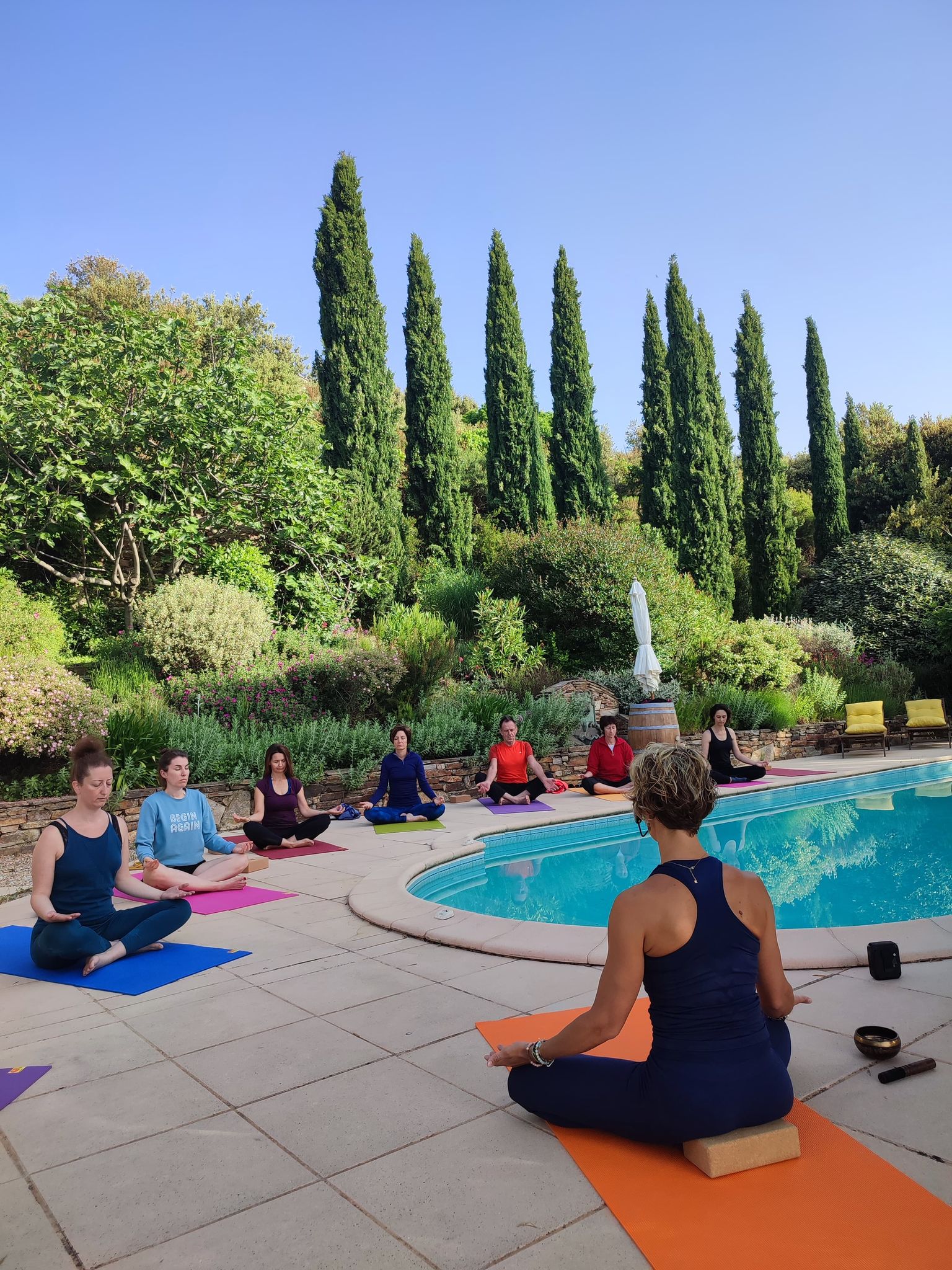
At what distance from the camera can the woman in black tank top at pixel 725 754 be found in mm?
10320

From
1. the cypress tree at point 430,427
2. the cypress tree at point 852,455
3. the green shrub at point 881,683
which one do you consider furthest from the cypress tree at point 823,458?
the cypress tree at point 430,427

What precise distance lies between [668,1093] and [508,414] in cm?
2148

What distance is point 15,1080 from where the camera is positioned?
2.81 m

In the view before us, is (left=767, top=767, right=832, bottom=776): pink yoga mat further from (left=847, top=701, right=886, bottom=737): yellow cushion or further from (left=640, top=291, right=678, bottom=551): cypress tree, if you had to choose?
(left=640, top=291, right=678, bottom=551): cypress tree

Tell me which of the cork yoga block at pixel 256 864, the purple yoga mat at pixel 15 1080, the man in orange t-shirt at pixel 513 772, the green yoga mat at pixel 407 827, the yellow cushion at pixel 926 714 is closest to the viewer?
the purple yoga mat at pixel 15 1080

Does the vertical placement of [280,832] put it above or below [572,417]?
below

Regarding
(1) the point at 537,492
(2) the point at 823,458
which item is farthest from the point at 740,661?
(2) the point at 823,458

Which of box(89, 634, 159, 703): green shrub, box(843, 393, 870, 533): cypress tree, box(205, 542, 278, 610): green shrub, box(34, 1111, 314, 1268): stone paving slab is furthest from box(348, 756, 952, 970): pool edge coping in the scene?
box(843, 393, 870, 533): cypress tree

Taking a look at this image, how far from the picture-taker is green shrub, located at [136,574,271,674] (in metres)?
11.1

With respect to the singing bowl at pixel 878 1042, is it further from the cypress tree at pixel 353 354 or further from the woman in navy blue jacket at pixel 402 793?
the cypress tree at pixel 353 354

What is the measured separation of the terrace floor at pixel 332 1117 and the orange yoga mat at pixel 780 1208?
69 millimetres

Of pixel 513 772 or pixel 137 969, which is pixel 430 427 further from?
pixel 137 969

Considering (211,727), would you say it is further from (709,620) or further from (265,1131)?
(709,620)

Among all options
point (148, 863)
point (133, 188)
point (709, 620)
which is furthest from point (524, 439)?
point (148, 863)
